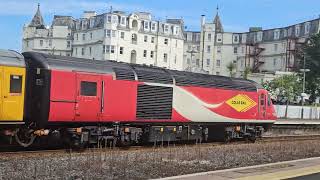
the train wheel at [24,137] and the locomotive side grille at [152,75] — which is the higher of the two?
the locomotive side grille at [152,75]

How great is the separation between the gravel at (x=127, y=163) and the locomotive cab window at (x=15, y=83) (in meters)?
2.11

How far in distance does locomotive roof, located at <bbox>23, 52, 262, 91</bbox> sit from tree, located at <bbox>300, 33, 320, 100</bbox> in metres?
68.0

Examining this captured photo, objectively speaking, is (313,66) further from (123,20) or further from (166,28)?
(123,20)

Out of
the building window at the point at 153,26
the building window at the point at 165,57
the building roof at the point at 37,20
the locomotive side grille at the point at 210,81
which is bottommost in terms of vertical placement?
the locomotive side grille at the point at 210,81

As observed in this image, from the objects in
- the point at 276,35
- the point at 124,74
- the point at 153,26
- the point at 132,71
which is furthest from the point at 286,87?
the point at 124,74

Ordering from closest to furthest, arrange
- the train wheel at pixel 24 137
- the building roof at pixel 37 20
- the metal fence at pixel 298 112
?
the train wheel at pixel 24 137, the metal fence at pixel 298 112, the building roof at pixel 37 20

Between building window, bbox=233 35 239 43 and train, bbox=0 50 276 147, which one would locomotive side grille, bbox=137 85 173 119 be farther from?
building window, bbox=233 35 239 43

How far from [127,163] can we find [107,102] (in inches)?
220

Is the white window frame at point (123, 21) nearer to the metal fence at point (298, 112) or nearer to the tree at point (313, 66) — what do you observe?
the tree at point (313, 66)

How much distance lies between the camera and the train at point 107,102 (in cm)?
1773

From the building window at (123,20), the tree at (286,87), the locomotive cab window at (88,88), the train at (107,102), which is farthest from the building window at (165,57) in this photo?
the locomotive cab window at (88,88)

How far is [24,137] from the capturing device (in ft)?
60.4

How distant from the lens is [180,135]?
2403cm

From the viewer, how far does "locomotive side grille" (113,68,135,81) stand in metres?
20.5
